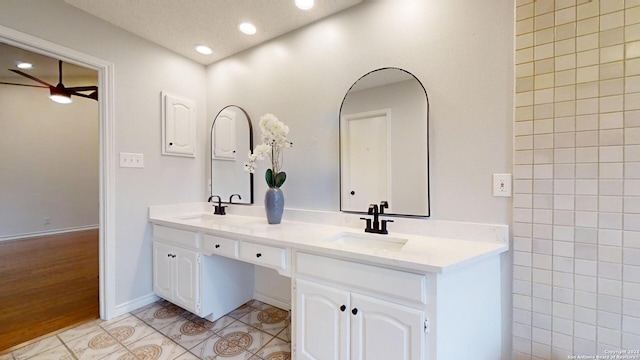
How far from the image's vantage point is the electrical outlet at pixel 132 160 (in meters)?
2.26

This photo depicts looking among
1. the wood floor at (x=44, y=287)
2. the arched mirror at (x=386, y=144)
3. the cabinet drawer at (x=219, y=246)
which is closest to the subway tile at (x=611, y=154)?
the arched mirror at (x=386, y=144)

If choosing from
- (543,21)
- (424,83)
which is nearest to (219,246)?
(424,83)

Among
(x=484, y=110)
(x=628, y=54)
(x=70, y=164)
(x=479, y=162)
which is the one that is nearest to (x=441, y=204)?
(x=479, y=162)

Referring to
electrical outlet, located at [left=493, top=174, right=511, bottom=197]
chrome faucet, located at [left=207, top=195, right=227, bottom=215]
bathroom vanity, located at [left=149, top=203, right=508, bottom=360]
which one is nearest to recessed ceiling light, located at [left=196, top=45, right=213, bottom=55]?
chrome faucet, located at [left=207, top=195, right=227, bottom=215]

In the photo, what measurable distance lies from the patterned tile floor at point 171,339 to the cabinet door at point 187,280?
0.16m

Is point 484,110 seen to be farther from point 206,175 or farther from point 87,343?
point 87,343

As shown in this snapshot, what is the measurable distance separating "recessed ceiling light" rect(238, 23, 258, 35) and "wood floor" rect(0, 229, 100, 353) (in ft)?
8.68

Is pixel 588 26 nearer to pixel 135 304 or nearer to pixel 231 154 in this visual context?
pixel 231 154

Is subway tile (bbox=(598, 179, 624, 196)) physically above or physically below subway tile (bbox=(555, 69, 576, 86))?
below

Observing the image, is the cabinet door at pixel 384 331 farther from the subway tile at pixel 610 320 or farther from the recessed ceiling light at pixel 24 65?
the recessed ceiling light at pixel 24 65

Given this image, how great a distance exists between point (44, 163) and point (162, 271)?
4.84 m

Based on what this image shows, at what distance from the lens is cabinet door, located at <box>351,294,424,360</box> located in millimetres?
1118

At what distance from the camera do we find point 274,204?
2076mm

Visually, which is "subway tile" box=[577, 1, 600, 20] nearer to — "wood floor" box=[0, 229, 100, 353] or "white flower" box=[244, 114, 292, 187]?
"white flower" box=[244, 114, 292, 187]
